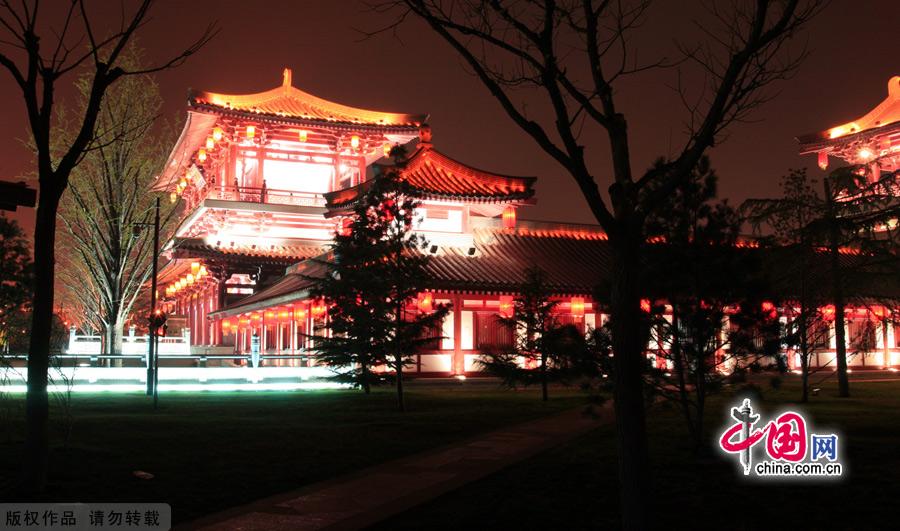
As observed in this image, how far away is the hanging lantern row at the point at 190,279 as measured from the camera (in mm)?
39562

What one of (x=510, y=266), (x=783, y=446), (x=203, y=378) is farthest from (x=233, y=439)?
(x=510, y=266)

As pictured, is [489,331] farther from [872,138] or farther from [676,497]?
[872,138]

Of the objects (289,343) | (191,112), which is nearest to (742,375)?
(289,343)

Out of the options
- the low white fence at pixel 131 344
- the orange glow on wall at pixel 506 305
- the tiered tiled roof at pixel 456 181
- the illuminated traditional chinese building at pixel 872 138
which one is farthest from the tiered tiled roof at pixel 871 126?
the low white fence at pixel 131 344

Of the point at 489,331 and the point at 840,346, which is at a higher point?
the point at 489,331

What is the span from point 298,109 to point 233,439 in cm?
3122

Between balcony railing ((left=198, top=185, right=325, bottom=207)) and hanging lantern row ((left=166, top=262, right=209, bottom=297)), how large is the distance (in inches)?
131

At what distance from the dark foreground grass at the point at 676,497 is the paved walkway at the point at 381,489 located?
317mm

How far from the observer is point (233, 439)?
44.7ft

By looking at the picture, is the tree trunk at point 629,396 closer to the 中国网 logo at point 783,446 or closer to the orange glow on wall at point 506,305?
the 中国网 logo at point 783,446

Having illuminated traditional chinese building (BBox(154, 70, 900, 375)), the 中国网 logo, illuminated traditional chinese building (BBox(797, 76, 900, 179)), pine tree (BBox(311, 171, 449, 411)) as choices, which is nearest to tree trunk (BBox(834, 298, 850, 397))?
illuminated traditional chinese building (BBox(154, 70, 900, 375))

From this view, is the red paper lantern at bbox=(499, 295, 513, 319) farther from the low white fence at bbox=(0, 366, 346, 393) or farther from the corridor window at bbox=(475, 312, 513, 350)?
the low white fence at bbox=(0, 366, 346, 393)

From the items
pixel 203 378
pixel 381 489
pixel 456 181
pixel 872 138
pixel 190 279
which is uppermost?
pixel 872 138

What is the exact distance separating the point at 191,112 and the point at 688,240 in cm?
3285
